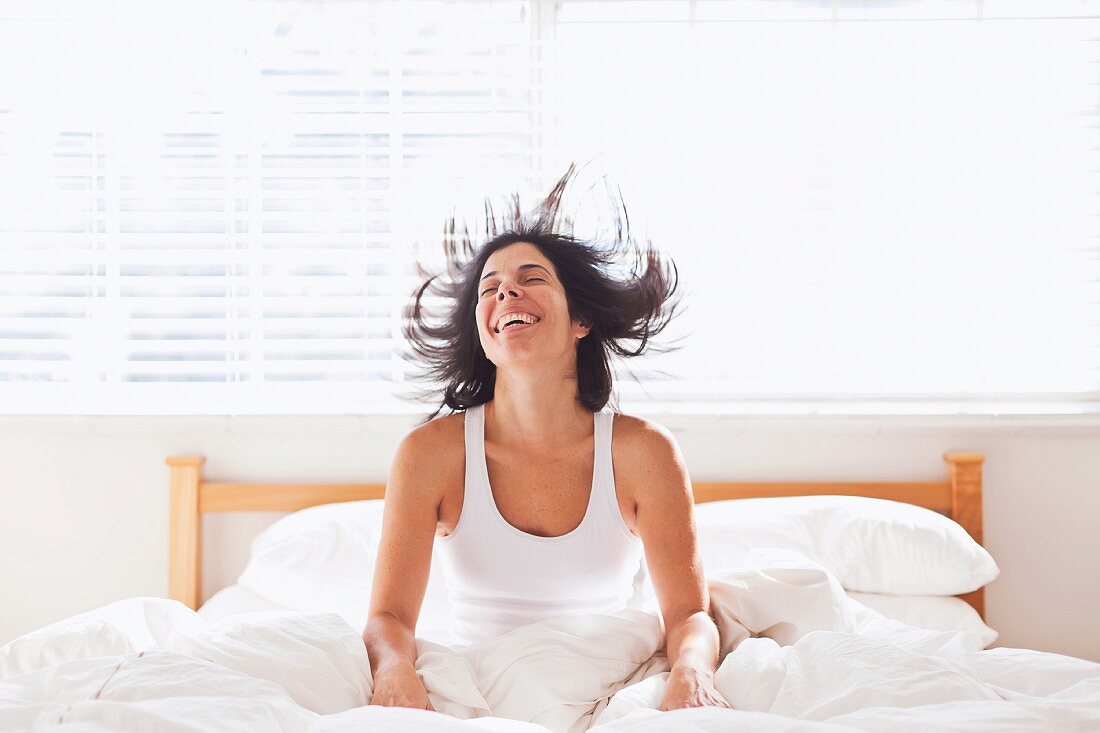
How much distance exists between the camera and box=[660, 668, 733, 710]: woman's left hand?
116cm

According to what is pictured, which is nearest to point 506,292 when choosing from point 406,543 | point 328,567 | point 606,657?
point 406,543

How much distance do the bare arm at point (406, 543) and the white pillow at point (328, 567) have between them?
0.37m

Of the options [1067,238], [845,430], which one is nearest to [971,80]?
[1067,238]

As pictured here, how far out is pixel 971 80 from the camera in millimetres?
2352

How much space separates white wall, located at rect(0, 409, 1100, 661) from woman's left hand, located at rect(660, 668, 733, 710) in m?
1.15

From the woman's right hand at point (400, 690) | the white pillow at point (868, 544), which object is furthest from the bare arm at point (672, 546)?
the white pillow at point (868, 544)

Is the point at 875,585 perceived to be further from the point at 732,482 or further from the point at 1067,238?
the point at 1067,238

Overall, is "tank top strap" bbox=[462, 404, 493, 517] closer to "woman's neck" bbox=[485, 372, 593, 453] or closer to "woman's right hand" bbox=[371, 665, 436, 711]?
"woman's neck" bbox=[485, 372, 593, 453]

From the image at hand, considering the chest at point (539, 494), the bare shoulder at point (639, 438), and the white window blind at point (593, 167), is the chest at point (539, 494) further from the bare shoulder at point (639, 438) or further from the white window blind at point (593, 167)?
the white window blind at point (593, 167)

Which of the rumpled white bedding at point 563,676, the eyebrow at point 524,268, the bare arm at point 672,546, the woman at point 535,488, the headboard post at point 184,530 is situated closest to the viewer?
the rumpled white bedding at point 563,676

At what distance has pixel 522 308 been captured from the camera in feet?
4.93

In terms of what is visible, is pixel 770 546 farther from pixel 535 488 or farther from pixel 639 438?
pixel 535 488

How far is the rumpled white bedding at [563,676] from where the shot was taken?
93 centimetres

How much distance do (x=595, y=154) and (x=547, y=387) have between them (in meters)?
0.98
